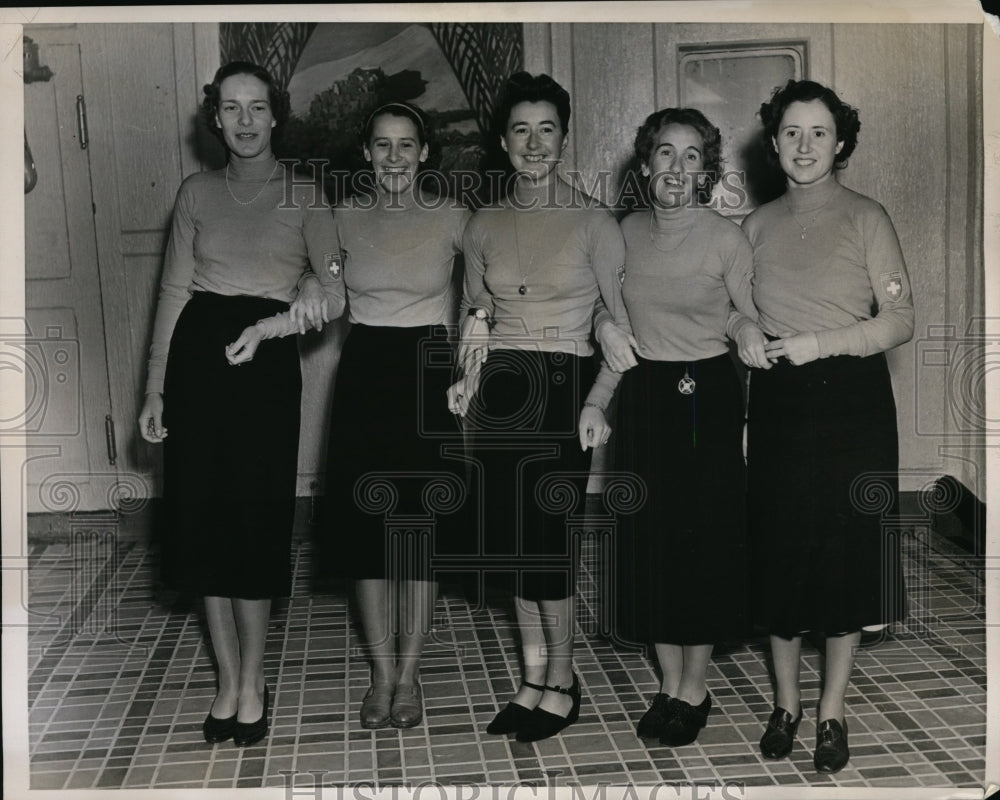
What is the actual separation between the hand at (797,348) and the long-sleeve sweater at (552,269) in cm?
31

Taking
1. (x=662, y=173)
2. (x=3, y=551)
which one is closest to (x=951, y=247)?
(x=662, y=173)

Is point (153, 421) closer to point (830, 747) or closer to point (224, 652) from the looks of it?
point (224, 652)

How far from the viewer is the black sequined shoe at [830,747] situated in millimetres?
2344

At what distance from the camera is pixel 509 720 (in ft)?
8.10

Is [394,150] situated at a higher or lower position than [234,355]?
higher

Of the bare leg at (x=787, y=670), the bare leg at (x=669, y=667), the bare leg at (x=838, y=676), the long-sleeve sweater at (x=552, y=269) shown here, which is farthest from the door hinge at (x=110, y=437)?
the bare leg at (x=838, y=676)

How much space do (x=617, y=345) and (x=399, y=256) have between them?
47 centimetres

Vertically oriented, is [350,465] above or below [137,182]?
below

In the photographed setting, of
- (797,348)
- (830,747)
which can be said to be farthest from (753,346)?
(830,747)

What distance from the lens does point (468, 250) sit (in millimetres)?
2424

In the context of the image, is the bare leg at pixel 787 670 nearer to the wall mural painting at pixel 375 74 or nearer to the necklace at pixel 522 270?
the necklace at pixel 522 270

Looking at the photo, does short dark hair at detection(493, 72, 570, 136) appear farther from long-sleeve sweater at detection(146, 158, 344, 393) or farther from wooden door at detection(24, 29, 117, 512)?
wooden door at detection(24, 29, 117, 512)

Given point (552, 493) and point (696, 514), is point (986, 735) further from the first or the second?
point (552, 493)

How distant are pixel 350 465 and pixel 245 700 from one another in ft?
1.73
